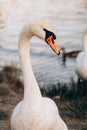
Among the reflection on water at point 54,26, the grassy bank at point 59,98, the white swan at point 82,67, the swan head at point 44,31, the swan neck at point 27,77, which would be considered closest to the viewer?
the swan head at point 44,31

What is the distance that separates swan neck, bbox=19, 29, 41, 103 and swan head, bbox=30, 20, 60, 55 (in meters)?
0.22

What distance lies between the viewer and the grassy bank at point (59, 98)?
309 inches

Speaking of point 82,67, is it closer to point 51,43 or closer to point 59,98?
point 59,98

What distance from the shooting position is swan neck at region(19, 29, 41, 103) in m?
5.45

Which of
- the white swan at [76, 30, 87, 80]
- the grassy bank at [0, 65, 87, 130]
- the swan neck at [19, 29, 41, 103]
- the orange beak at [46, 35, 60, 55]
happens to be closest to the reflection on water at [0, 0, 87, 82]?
the white swan at [76, 30, 87, 80]

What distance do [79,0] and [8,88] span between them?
24.4m

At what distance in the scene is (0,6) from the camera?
2702 centimetres

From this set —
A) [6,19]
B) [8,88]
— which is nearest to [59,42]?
[6,19]

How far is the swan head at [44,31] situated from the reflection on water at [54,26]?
18.5ft

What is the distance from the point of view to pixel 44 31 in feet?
17.6

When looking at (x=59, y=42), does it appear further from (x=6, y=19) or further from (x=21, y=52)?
(x=21, y=52)

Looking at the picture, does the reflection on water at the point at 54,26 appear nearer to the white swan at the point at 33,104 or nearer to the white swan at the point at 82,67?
the white swan at the point at 82,67

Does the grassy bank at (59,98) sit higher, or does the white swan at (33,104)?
the white swan at (33,104)

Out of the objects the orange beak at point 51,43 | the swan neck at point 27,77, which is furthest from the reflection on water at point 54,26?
the orange beak at point 51,43
